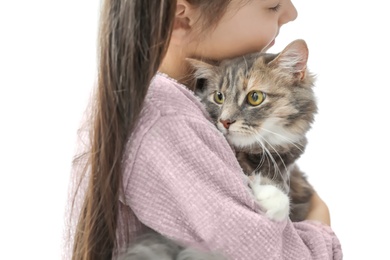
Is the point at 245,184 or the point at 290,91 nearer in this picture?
the point at 245,184

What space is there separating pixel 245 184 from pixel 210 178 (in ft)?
0.30

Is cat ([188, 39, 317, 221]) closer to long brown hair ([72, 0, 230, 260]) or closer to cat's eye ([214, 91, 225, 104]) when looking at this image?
cat's eye ([214, 91, 225, 104])

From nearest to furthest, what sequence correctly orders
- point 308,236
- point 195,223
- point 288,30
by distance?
point 195,223, point 308,236, point 288,30

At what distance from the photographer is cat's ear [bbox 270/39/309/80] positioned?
4.21 feet

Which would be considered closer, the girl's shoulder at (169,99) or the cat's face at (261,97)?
the girl's shoulder at (169,99)

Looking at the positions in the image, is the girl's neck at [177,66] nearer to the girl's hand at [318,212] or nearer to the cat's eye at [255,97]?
the cat's eye at [255,97]

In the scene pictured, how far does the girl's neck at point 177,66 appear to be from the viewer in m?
1.30

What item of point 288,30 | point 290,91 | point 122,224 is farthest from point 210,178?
point 288,30

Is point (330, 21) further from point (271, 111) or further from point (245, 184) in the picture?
point (245, 184)

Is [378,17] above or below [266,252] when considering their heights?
above

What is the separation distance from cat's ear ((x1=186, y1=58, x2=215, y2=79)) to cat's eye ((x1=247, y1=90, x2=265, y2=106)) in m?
0.09

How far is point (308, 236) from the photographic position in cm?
121

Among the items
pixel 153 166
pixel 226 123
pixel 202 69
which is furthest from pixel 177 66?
pixel 153 166

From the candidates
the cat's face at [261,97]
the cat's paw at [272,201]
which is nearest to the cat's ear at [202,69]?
the cat's face at [261,97]
